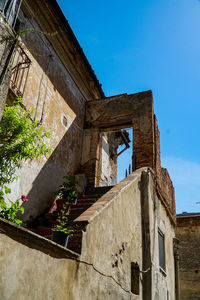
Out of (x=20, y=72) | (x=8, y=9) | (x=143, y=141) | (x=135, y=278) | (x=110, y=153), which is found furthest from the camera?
(x=110, y=153)

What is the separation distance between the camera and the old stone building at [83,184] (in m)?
2.97

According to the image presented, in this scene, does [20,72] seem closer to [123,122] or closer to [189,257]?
[123,122]

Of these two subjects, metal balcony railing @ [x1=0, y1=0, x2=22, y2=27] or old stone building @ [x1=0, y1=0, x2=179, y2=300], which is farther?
metal balcony railing @ [x1=0, y1=0, x2=22, y2=27]

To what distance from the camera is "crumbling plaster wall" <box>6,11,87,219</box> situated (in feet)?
24.1

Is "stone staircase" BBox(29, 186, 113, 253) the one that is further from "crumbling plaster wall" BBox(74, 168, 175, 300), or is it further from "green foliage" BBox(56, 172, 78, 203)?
"green foliage" BBox(56, 172, 78, 203)

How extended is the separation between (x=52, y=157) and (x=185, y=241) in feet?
29.6

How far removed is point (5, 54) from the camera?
402cm

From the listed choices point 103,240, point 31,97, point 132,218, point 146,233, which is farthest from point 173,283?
point 31,97

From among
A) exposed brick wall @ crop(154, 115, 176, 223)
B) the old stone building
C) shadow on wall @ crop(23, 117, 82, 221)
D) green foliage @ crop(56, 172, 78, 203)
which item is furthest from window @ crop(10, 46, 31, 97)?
exposed brick wall @ crop(154, 115, 176, 223)

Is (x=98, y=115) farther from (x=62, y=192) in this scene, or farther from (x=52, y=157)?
(x=62, y=192)

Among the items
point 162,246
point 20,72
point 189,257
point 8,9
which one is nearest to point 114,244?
point 8,9

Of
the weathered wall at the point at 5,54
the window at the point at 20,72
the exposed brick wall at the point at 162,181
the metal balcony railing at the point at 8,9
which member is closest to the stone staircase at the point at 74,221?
the weathered wall at the point at 5,54

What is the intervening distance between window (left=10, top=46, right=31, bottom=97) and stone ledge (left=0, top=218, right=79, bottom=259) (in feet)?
15.7

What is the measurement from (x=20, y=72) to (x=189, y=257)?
11.5m
